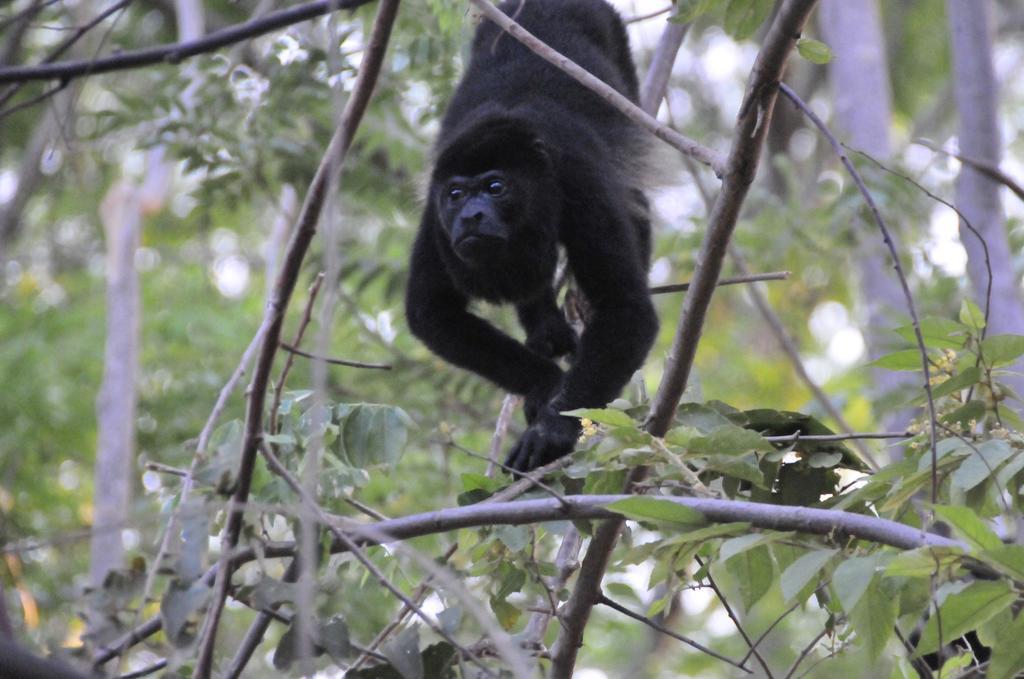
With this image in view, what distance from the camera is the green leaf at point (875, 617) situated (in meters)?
1.70

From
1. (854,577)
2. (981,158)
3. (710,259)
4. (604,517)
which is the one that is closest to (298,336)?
(604,517)

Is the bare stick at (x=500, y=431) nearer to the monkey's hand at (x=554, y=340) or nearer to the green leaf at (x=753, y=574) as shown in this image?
the monkey's hand at (x=554, y=340)

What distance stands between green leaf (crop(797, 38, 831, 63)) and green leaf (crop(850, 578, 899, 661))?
0.90m

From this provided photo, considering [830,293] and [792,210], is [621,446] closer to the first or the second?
[792,210]

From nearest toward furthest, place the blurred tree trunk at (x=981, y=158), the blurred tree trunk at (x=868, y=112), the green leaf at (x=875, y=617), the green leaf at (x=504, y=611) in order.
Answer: the green leaf at (x=875, y=617), the green leaf at (x=504, y=611), the blurred tree trunk at (x=981, y=158), the blurred tree trunk at (x=868, y=112)

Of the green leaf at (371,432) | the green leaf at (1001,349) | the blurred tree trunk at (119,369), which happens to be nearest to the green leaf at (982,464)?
the green leaf at (1001,349)

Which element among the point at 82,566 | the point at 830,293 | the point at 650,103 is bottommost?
the point at 82,566

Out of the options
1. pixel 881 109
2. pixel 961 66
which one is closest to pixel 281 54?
pixel 961 66

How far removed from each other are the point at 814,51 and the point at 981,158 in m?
2.50

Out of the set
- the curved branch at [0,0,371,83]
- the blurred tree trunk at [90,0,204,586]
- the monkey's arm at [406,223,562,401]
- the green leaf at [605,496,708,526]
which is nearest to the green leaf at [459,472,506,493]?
the green leaf at [605,496,708,526]

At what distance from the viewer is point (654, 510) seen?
5.39ft

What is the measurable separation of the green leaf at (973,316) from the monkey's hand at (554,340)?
1947mm

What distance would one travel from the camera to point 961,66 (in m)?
4.52

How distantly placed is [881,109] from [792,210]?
1053 millimetres
